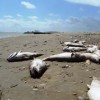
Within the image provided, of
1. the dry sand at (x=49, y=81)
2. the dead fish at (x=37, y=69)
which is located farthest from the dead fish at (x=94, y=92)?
the dead fish at (x=37, y=69)

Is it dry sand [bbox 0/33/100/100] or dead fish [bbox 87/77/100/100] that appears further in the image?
dry sand [bbox 0/33/100/100]

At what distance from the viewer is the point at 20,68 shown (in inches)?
393

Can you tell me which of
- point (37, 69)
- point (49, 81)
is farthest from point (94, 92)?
point (37, 69)

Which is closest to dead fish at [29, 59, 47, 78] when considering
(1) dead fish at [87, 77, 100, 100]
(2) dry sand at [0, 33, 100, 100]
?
(2) dry sand at [0, 33, 100, 100]

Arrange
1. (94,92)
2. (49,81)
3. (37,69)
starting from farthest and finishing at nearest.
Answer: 1. (37,69)
2. (49,81)
3. (94,92)

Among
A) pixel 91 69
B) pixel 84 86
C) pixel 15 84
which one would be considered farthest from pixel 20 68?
pixel 84 86

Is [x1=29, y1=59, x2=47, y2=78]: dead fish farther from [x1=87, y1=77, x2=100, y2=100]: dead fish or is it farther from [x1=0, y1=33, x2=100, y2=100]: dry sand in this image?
[x1=87, y1=77, x2=100, y2=100]: dead fish

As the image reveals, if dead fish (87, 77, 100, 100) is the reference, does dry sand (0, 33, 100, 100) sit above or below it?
below

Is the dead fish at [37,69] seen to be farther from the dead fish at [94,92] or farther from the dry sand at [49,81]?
the dead fish at [94,92]

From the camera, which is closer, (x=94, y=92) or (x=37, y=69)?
(x=94, y=92)

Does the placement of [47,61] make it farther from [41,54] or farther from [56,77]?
[56,77]

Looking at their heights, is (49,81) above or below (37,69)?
below

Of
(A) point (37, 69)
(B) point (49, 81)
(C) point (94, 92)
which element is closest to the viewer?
(C) point (94, 92)

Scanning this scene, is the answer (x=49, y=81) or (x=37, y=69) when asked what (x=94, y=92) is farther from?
(x=37, y=69)
